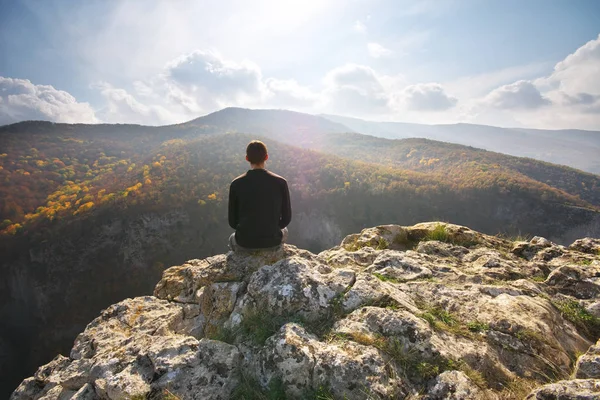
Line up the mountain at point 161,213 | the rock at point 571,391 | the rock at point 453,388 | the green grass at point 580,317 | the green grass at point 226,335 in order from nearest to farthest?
the rock at point 571,391
the rock at point 453,388
the green grass at point 226,335
the green grass at point 580,317
the mountain at point 161,213

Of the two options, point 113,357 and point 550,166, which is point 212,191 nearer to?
point 113,357

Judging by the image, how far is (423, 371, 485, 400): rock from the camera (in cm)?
257

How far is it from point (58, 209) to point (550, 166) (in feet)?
506

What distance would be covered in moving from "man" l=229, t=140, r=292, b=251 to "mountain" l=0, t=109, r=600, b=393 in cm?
4673

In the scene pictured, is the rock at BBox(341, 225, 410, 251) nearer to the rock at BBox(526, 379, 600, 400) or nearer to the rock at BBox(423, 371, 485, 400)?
the rock at BBox(423, 371, 485, 400)

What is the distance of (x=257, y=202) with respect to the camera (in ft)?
16.7

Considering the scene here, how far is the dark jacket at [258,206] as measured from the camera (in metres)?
5.05

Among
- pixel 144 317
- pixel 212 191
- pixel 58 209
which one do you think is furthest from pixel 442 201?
pixel 58 209

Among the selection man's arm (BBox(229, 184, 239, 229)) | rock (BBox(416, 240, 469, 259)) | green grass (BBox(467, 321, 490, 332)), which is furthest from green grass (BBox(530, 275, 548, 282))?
man's arm (BBox(229, 184, 239, 229))

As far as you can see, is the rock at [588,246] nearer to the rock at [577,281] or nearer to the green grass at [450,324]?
the rock at [577,281]

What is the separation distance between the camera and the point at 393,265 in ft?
17.9

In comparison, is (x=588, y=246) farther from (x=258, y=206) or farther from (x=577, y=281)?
(x=258, y=206)

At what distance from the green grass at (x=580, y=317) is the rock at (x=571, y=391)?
2479 mm

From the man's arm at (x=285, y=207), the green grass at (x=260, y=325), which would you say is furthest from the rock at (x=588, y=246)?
the green grass at (x=260, y=325)
